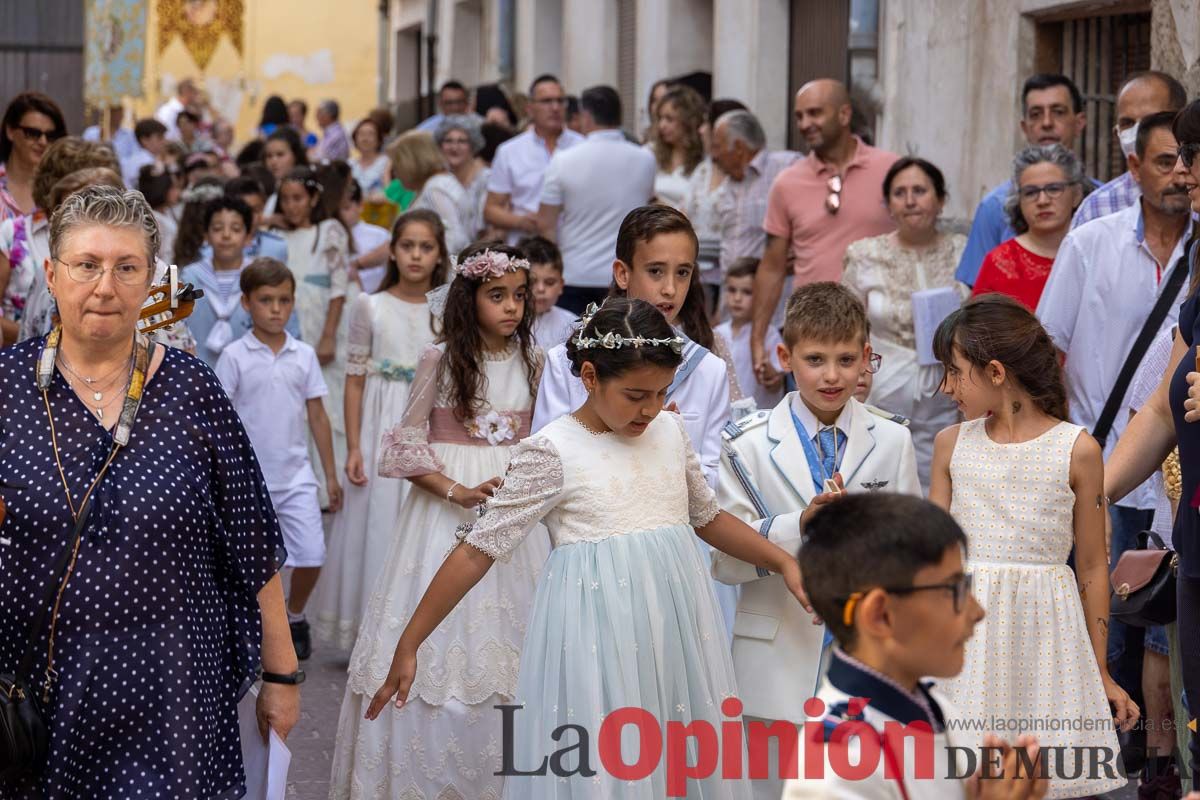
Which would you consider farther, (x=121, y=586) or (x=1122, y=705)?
(x=1122, y=705)

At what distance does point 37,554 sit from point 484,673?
7.25ft

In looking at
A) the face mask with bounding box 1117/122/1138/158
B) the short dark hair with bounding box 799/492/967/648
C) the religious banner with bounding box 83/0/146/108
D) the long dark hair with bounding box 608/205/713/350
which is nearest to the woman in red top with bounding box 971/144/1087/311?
the face mask with bounding box 1117/122/1138/158

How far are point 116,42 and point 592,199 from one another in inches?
917

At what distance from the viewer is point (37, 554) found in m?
4.04

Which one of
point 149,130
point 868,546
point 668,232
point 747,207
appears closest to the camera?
point 868,546

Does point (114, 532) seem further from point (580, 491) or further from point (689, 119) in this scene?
point (689, 119)

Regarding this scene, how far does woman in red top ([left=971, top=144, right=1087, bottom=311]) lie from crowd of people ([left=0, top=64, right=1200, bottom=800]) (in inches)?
0.8

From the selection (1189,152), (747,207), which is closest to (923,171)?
(747,207)

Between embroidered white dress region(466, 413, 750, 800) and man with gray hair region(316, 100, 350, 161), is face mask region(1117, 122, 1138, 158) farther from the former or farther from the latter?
man with gray hair region(316, 100, 350, 161)

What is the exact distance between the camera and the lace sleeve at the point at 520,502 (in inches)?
188

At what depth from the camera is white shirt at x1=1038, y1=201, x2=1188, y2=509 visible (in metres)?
6.77

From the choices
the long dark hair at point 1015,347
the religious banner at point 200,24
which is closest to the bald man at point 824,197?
the long dark hair at point 1015,347

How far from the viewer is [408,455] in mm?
6301

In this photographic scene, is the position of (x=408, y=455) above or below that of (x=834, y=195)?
below
